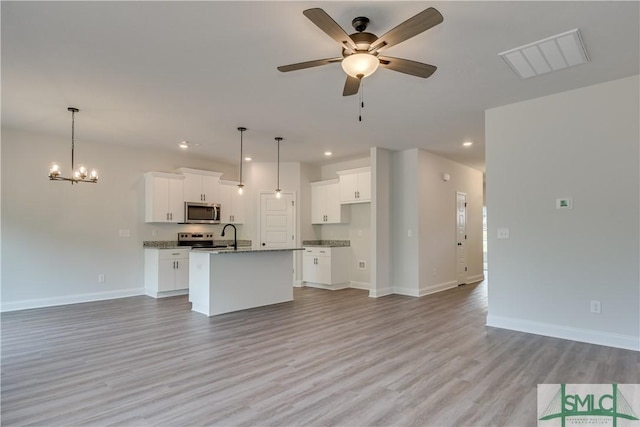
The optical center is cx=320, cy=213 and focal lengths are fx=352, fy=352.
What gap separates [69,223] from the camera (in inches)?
227

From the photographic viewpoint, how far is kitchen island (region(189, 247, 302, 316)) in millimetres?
4887

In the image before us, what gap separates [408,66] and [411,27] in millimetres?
477

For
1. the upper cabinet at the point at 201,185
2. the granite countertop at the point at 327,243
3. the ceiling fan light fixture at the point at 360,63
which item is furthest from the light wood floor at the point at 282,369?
the granite countertop at the point at 327,243

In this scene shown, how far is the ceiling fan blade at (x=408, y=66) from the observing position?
249 cm

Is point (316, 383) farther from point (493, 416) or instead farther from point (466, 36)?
point (466, 36)

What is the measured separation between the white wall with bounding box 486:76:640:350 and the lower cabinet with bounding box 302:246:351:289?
10.9 feet

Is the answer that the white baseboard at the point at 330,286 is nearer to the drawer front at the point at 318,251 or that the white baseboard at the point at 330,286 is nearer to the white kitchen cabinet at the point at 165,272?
the drawer front at the point at 318,251

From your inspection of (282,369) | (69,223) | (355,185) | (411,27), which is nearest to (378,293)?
(355,185)

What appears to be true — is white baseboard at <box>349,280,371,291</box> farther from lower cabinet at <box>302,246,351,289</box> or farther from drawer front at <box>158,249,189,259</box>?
drawer front at <box>158,249,189,259</box>

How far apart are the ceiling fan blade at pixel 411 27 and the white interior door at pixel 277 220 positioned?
5501 millimetres

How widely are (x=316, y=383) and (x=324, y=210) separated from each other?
5183 millimetres

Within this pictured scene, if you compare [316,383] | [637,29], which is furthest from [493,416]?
[637,29]

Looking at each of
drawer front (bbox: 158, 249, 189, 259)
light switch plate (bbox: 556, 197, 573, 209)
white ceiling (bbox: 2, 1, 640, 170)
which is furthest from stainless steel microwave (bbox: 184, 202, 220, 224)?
light switch plate (bbox: 556, 197, 573, 209)

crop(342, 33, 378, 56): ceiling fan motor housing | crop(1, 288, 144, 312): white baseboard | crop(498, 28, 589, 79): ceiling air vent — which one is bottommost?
crop(1, 288, 144, 312): white baseboard
